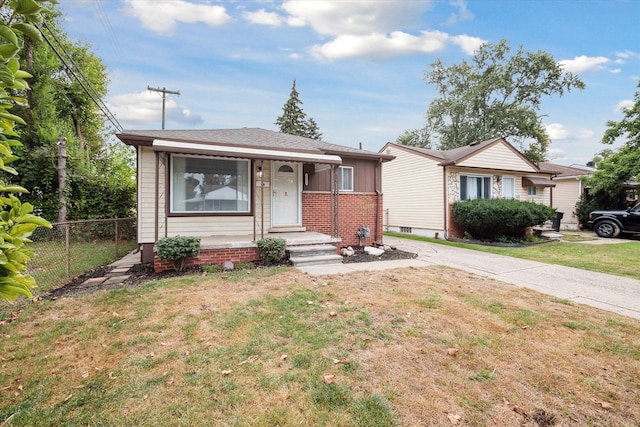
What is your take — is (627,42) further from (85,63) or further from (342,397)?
(85,63)

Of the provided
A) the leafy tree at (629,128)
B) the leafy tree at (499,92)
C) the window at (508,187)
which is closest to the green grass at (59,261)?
the window at (508,187)

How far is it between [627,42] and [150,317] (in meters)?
20.2

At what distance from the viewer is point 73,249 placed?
8344mm

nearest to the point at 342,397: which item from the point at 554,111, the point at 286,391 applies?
the point at 286,391

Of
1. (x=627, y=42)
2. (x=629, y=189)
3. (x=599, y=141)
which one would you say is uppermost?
(x=627, y=42)

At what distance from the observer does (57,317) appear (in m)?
3.85

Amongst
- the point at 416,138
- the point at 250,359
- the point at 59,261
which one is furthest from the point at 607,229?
the point at 59,261

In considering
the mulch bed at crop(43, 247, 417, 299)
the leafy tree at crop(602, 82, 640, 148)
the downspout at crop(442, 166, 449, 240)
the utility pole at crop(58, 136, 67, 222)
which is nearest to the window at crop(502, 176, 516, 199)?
the downspout at crop(442, 166, 449, 240)

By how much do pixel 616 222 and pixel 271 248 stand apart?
15676 millimetres

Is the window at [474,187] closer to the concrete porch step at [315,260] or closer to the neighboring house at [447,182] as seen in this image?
the neighboring house at [447,182]

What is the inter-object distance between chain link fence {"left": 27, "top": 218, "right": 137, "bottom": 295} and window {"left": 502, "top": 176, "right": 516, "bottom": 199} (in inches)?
618

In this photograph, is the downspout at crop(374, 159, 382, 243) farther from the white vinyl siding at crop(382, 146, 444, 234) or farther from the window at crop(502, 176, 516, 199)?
the window at crop(502, 176, 516, 199)

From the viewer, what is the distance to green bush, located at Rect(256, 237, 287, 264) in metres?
6.85

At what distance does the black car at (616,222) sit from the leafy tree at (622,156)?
10.0ft
